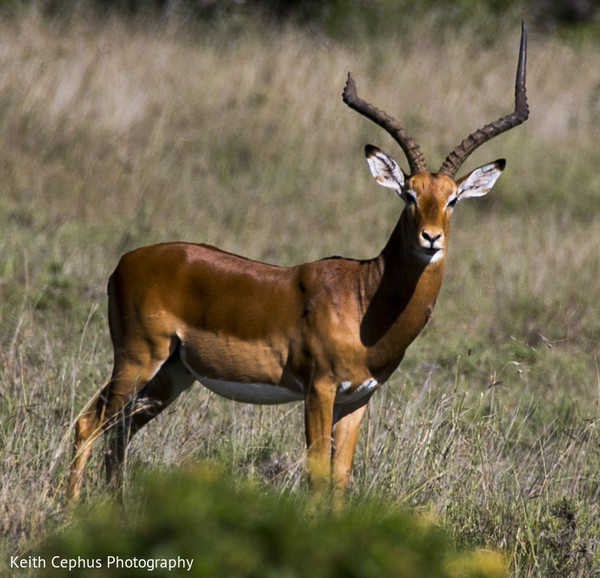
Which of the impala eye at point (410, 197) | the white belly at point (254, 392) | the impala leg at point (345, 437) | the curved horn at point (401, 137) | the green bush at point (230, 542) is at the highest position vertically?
the curved horn at point (401, 137)

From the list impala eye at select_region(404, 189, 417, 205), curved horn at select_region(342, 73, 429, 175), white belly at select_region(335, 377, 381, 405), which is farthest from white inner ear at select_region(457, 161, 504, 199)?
white belly at select_region(335, 377, 381, 405)

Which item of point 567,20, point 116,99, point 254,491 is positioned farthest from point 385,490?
point 567,20

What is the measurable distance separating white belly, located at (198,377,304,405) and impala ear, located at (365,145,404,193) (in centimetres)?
108

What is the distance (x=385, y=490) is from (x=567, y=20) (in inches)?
621

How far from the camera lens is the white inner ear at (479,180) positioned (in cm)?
513

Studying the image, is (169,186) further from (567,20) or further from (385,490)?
(567,20)

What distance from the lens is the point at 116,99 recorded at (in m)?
12.0

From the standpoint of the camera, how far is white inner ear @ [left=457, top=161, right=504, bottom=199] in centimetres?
513

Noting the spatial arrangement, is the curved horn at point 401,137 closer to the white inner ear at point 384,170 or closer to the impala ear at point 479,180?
the white inner ear at point 384,170

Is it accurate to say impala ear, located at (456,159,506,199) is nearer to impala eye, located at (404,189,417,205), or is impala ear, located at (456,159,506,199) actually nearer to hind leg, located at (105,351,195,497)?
impala eye, located at (404,189,417,205)

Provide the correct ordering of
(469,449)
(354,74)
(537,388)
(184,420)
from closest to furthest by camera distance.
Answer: (469,449)
(184,420)
(537,388)
(354,74)

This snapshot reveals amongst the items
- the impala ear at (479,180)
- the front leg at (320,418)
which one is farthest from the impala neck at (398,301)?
the impala ear at (479,180)

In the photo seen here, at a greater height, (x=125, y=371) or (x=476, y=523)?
(x=125, y=371)

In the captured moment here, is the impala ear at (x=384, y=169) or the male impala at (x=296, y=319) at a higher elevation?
the impala ear at (x=384, y=169)
